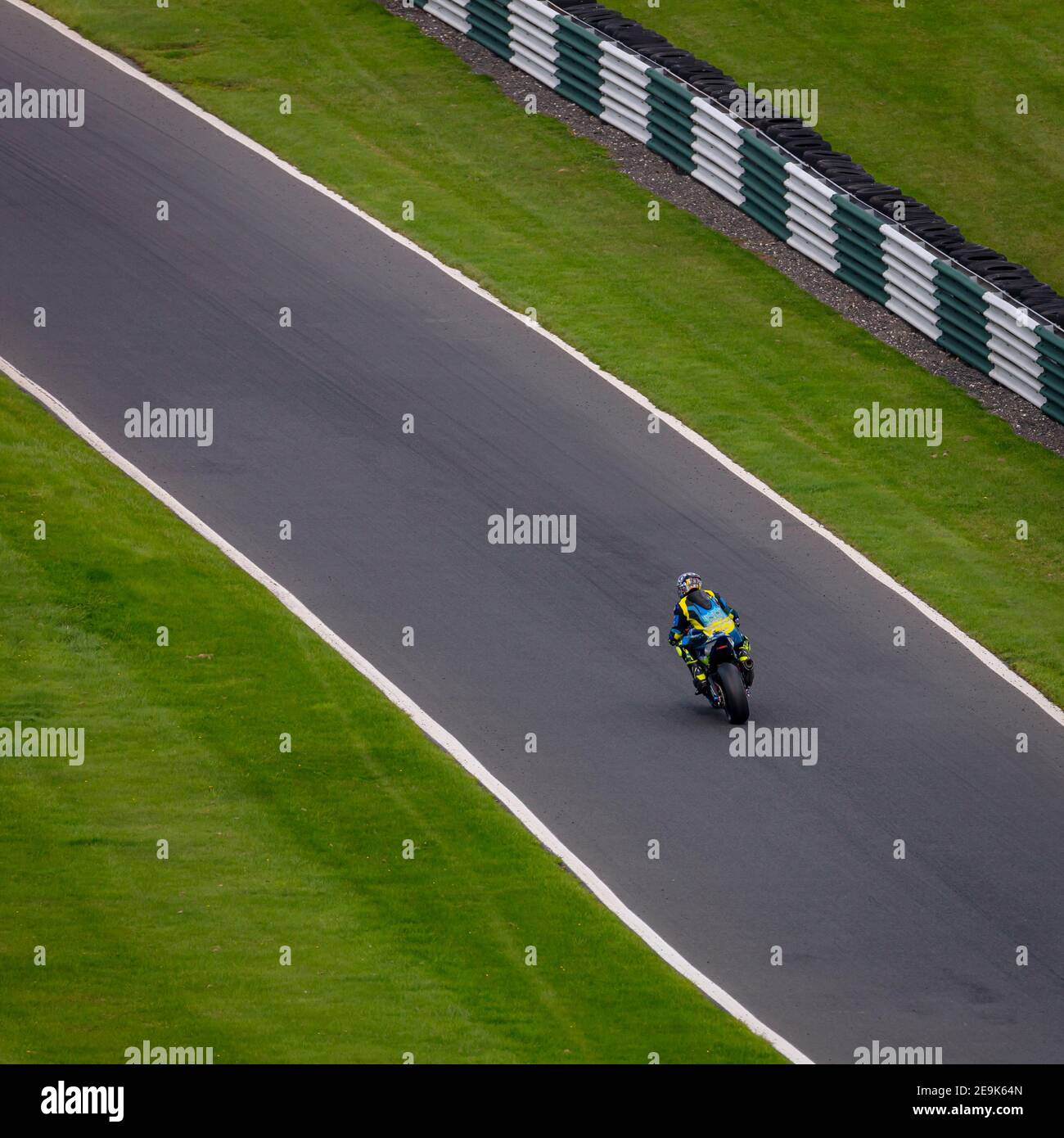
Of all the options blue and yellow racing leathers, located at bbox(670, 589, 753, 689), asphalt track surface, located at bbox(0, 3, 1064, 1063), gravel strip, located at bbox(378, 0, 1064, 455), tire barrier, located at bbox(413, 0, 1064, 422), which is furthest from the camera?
tire barrier, located at bbox(413, 0, 1064, 422)

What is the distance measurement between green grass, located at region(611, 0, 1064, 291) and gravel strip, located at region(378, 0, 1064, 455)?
2.72m

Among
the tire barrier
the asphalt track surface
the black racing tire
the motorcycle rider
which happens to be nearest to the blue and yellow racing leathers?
the motorcycle rider

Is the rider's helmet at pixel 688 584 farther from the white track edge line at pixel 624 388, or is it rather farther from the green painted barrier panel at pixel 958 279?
the green painted barrier panel at pixel 958 279

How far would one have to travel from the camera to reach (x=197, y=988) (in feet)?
48.6

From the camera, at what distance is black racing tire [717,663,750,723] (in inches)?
730

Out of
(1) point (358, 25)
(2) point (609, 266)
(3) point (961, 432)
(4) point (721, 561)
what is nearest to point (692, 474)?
(4) point (721, 561)

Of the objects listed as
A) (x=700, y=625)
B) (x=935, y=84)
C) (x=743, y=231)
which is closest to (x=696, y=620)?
(x=700, y=625)

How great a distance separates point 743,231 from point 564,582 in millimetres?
10554

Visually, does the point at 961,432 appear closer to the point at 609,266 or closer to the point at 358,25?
the point at 609,266

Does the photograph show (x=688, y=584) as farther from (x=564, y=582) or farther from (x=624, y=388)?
(x=624, y=388)

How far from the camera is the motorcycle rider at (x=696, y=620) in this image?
61.4 feet

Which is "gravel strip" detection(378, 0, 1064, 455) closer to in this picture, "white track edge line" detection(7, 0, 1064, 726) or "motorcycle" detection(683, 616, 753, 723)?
"white track edge line" detection(7, 0, 1064, 726)

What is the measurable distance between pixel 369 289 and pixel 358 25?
32.5 feet

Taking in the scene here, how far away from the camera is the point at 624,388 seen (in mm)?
25594
